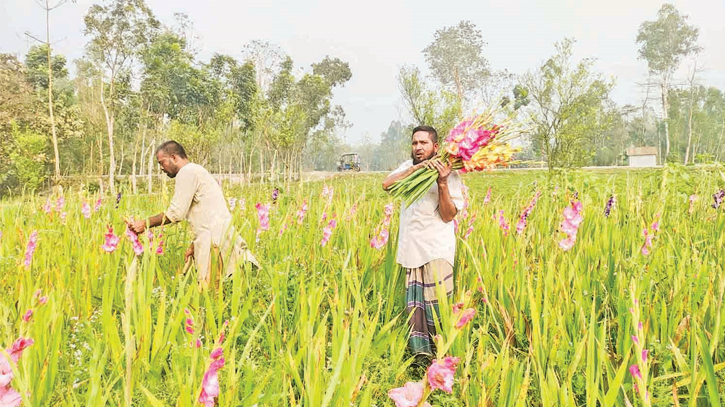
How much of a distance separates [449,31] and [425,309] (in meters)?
44.6

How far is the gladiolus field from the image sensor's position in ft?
4.06

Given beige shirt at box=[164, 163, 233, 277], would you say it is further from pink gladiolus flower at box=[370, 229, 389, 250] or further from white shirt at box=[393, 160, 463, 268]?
white shirt at box=[393, 160, 463, 268]

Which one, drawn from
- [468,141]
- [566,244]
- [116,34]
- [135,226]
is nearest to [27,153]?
[116,34]

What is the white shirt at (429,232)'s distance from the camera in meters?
2.23

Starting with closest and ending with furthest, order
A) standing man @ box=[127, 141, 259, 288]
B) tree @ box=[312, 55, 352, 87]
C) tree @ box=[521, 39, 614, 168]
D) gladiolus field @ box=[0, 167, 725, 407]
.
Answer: gladiolus field @ box=[0, 167, 725, 407]
standing man @ box=[127, 141, 259, 288]
tree @ box=[521, 39, 614, 168]
tree @ box=[312, 55, 352, 87]

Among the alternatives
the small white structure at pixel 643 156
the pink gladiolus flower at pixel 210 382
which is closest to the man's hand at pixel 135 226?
the pink gladiolus flower at pixel 210 382

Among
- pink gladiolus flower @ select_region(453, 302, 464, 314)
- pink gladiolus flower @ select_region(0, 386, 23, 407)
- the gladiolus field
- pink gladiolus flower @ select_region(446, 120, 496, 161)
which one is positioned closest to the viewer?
pink gladiolus flower @ select_region(0, 386, 23, 407)

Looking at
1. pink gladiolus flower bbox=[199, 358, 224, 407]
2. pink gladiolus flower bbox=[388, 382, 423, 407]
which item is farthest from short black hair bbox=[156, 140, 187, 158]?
pink gladiolus flower bbox=[388, 382, 423, 407]

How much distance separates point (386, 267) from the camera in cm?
260

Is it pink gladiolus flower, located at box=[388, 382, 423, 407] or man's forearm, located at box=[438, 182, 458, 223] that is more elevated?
man's forearm, located at box=[438, 182, 458, 223]

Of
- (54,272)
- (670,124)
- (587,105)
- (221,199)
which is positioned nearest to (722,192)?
(221,199)

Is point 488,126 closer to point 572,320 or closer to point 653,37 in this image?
point 572,320

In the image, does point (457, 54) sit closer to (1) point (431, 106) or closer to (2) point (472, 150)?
(1) point (431, 106)

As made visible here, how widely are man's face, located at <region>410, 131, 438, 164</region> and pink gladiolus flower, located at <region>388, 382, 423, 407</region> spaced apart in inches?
68.6
